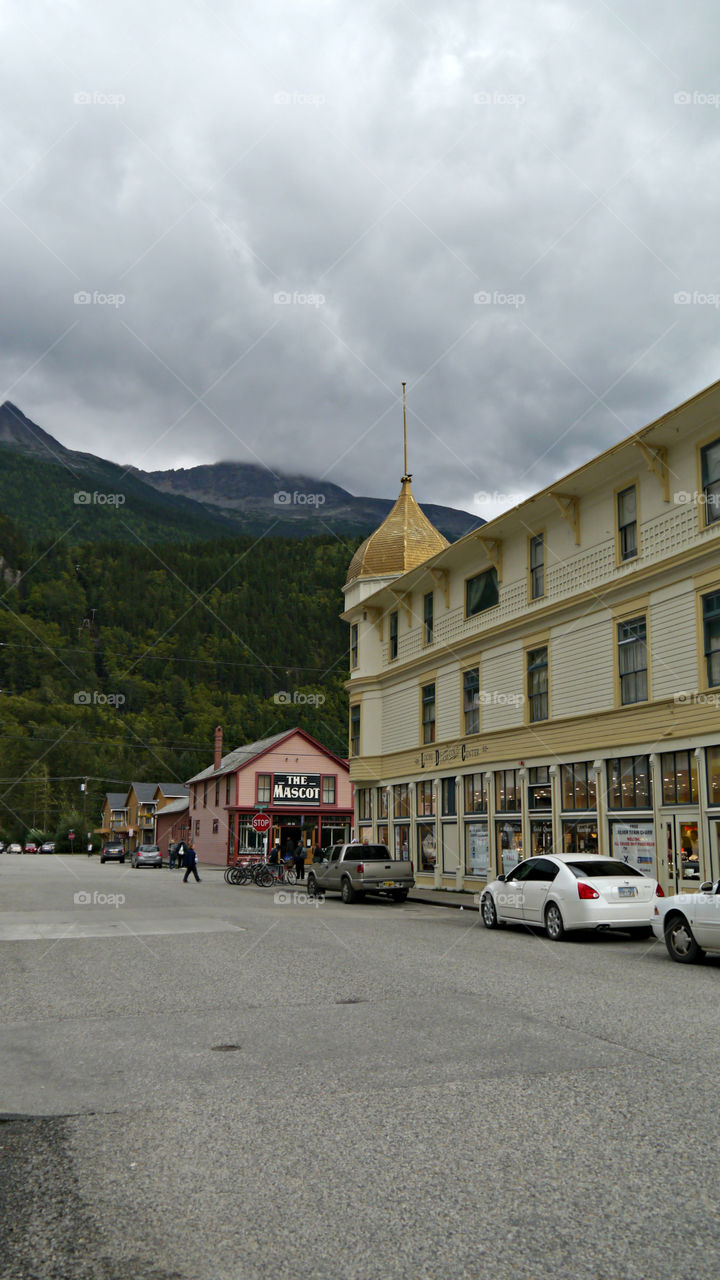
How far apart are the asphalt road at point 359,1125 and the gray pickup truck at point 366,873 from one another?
51.4ft

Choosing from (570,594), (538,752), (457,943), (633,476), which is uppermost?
(633,476)

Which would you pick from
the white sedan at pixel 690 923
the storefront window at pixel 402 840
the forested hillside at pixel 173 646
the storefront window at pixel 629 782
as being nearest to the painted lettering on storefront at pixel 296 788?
the forested hillside at pixel 173 646

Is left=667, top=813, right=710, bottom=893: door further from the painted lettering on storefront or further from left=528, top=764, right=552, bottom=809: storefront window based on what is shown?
the painted lettering on storefront

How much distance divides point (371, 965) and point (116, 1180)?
27.1 ft

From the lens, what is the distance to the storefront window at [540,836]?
1035 inches

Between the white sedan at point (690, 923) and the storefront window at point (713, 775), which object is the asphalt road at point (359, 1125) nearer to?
the white sedan at point (690, 923)

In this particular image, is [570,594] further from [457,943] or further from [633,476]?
[457,943]

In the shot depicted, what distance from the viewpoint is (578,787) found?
25031 millimetres

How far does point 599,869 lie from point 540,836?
10.2 m

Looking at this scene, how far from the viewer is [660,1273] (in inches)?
145

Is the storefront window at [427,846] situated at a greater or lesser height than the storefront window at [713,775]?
lesser

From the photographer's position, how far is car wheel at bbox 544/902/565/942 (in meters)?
16.5

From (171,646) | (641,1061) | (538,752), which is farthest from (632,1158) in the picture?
(171,646)

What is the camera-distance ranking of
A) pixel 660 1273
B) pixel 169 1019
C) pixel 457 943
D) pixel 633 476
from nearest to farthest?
1. pixel 660 1273
2. pixel 169 1019
3. pixel 457 943
4. pixel 633 476
